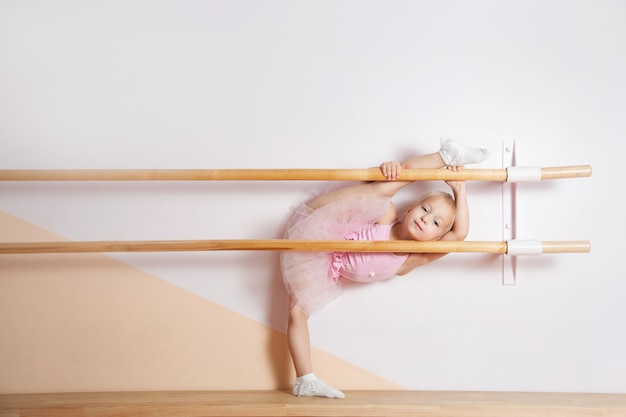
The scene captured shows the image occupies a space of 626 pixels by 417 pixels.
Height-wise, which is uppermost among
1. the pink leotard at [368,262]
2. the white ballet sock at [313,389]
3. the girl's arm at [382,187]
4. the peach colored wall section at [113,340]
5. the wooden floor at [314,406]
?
the girl's arm at [382,187]

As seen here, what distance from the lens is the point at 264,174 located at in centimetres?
160

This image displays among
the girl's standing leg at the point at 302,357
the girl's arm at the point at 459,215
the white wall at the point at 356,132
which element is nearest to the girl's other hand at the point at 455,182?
the girl's arm at the point at 459,215

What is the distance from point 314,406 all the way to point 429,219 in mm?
487

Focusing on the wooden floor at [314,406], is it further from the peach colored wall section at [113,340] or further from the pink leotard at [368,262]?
the pink leotard at [368,262]

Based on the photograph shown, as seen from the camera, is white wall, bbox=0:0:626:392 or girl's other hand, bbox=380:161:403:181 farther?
white wall, bbox=0:0:626:392

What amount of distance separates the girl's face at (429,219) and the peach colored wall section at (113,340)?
1.25 ft

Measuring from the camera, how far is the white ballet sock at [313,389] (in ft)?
5.43

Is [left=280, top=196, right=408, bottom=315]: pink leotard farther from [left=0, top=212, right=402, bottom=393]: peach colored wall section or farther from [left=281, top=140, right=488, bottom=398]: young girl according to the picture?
[left=0, top=212, right=402, bottom=393]: peach colored wall section

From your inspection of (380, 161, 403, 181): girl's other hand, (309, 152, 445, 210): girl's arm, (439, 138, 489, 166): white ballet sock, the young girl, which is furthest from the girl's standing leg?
(439, 138, 489, 166): white ballet sock

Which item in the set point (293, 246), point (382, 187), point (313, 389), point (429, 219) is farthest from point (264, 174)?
point (313, 389)

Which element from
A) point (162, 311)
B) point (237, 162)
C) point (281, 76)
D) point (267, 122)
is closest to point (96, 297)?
point (162, 311)

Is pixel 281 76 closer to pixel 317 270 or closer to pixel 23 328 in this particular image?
pixel 317 270

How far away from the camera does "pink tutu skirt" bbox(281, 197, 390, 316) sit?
5.41 ft

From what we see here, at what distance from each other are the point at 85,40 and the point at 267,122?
0.50 metres
